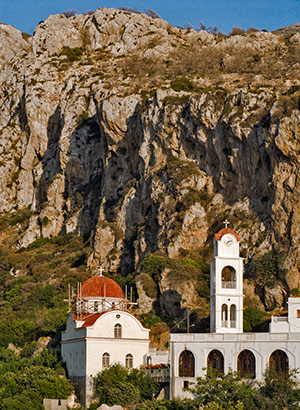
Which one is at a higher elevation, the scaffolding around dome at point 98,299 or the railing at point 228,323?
the scaffolding around dome at point 98,299

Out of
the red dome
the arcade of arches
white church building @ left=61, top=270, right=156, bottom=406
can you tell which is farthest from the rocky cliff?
the arcade of arches

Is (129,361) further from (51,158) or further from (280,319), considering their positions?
(51,158)

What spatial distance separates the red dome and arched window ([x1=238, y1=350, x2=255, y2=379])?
18337mm

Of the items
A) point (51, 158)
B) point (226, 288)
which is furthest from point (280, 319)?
point (51, 158)

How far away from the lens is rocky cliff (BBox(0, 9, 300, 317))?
294 ft

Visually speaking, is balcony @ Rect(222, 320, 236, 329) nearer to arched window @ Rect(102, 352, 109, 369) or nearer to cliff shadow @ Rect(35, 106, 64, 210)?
arched window @ Rect(102, 352, 109, 369)

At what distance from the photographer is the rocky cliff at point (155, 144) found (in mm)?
89625

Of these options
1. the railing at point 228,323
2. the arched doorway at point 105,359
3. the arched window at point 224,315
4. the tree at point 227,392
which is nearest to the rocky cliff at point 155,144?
the arched window at point 224,315

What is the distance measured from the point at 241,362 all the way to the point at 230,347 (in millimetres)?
1516

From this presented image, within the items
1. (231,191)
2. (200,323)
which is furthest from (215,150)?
(200,323)

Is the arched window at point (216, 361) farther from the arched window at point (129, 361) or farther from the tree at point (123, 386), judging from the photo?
the arched window at point (129, 361)

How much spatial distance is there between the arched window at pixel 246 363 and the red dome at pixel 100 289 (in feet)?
60.2

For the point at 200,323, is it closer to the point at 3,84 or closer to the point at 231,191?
the point at 231,191

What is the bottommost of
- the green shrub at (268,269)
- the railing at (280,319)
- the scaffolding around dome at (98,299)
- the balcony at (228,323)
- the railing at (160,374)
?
the railing at (160,374)
